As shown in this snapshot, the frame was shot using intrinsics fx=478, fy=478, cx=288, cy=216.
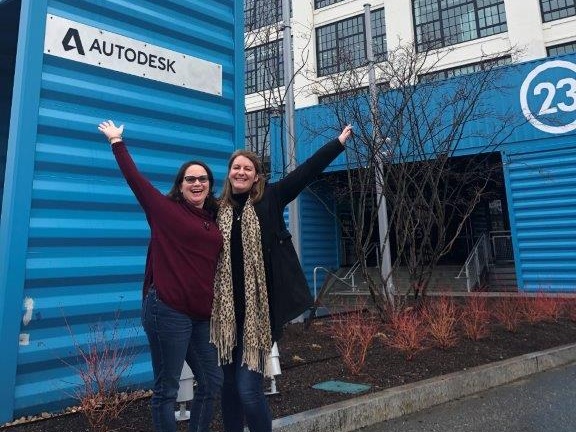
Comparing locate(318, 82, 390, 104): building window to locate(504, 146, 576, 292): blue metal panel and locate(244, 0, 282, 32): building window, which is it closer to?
locate(244, 0, 282, 32): building window

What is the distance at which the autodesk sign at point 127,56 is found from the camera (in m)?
3.72

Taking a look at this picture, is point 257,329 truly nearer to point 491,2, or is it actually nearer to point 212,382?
point 212,382

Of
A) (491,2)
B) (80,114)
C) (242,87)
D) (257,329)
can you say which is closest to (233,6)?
(242,87)

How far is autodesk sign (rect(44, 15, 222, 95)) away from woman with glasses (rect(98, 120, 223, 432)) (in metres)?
1.63

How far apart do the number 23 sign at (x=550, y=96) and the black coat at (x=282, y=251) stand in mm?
11137

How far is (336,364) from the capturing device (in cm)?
522

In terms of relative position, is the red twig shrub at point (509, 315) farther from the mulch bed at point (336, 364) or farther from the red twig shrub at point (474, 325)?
the red twig shrub at point (474, 325)

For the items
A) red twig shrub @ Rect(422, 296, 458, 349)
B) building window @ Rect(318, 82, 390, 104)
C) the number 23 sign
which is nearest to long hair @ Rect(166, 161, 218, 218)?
red twig shrub @ Rect(422, 296, 458, 349)

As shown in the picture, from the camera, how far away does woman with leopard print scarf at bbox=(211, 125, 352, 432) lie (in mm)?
2574

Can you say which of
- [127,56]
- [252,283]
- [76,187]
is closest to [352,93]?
[127,56]

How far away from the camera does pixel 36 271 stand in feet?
11.3

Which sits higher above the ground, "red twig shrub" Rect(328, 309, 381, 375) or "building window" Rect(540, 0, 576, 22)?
"building window" Rect(540, 0, 576, 22)

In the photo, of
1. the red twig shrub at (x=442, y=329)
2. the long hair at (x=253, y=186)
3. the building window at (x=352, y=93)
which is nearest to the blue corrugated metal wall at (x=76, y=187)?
the long hair at (x=253, y=186)

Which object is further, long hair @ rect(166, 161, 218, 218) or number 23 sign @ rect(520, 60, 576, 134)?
number 23 sign @ rect(520, 60, 576, 134)
